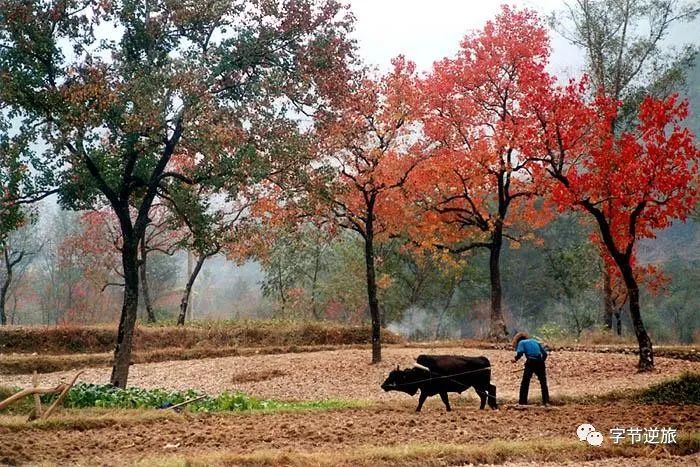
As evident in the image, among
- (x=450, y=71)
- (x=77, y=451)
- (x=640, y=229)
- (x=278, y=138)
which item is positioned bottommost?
(x=77, y=451)

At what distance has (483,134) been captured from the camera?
3291 centimetres

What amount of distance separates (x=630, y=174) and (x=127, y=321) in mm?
16842

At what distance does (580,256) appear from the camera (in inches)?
2024

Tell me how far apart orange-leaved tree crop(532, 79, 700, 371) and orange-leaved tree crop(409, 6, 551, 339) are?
5.88 metres

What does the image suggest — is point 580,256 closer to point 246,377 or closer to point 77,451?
point 246,377

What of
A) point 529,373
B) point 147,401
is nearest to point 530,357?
point 529,373

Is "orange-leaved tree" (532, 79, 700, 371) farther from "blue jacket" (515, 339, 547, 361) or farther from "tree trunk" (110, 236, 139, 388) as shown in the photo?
"tree trunk" (110, 236, 139, 388)

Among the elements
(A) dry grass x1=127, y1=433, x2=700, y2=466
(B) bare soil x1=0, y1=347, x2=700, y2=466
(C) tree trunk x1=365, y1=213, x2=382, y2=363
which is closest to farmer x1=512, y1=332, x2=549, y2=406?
(B) bare soil x1=0, y1=347, x2=700, y2=466

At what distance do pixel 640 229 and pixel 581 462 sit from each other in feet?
52.1

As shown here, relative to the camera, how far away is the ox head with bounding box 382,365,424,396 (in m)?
16.0

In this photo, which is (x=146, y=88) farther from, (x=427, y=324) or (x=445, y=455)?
(x=427, y=324)

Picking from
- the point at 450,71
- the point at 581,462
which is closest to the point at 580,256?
the point at 450,71

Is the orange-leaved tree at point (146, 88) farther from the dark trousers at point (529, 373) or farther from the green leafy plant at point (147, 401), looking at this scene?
the dark trousers at point (529, 373)

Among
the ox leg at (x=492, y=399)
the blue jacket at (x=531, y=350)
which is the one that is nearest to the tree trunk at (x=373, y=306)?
the ox leg at (x=492, y=399)
